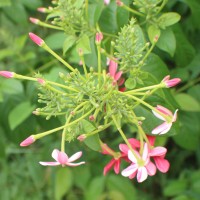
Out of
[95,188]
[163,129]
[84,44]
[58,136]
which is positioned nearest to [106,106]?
[163,129]

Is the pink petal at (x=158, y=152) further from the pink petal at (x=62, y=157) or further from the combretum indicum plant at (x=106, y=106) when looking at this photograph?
the pink petal at (x=62, y=157)

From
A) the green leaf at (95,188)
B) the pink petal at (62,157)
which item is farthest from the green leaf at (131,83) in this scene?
the green leaf at (95,188)

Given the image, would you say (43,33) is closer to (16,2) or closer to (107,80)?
(16,2)

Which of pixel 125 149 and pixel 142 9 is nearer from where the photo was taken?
pixel 125 149

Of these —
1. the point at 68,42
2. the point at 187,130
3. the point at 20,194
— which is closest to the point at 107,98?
the point at 68,42

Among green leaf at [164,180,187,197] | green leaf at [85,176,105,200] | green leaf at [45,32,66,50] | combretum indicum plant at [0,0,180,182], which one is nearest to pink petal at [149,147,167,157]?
combretum indicum plant at [0,0,180,182]

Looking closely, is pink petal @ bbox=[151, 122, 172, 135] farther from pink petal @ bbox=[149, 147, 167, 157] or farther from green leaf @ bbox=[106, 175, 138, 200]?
green leaf @ bbox=[106, 175, 138, 200]
